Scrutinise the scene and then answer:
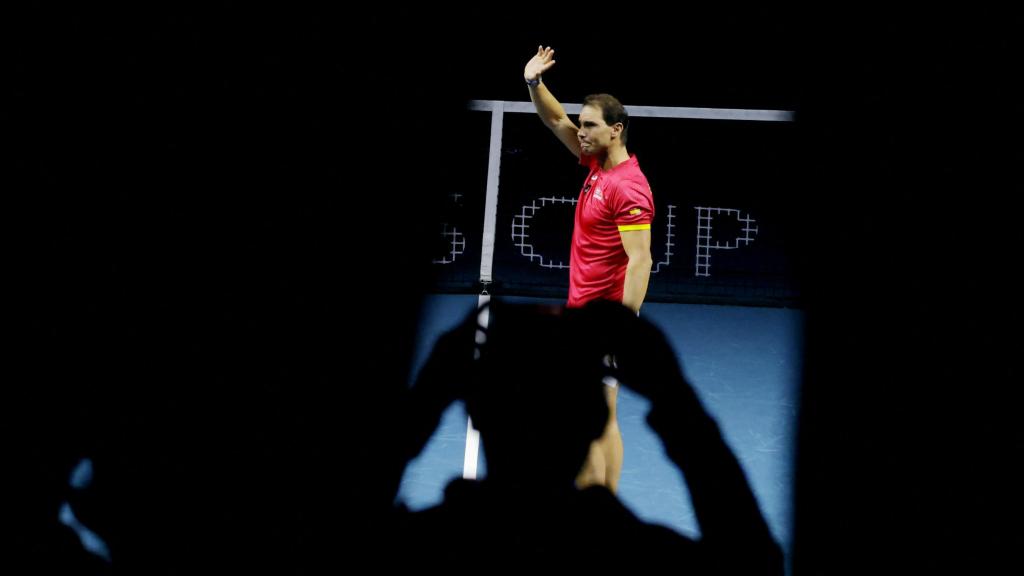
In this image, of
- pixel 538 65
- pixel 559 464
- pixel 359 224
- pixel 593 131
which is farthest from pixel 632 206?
pixel 359 224

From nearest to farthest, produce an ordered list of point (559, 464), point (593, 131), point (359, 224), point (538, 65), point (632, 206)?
point (632, 206), point (593, 131), point (538, 65), point (559, 464), point (359, 224)

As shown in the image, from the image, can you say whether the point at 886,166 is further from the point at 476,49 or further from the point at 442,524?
the point at 442,524

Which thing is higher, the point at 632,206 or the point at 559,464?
the point at 632,206

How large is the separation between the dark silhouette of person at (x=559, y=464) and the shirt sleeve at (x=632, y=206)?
1.16 feet

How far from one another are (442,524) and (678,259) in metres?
3.89

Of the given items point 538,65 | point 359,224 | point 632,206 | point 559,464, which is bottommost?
point 559,464

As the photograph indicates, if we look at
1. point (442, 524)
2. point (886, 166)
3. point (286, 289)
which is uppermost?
point (886, 166)

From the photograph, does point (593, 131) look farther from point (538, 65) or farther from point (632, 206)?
point (538, 65)

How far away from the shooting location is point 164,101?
549 cm

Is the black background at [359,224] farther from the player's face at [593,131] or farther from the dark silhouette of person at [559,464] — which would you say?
the player's face at [593,131]

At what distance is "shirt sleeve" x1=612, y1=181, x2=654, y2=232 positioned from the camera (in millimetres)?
3133

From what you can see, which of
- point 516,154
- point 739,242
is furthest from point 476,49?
point 739,242

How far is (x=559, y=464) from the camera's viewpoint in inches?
146

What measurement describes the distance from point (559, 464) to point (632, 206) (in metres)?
1.25
